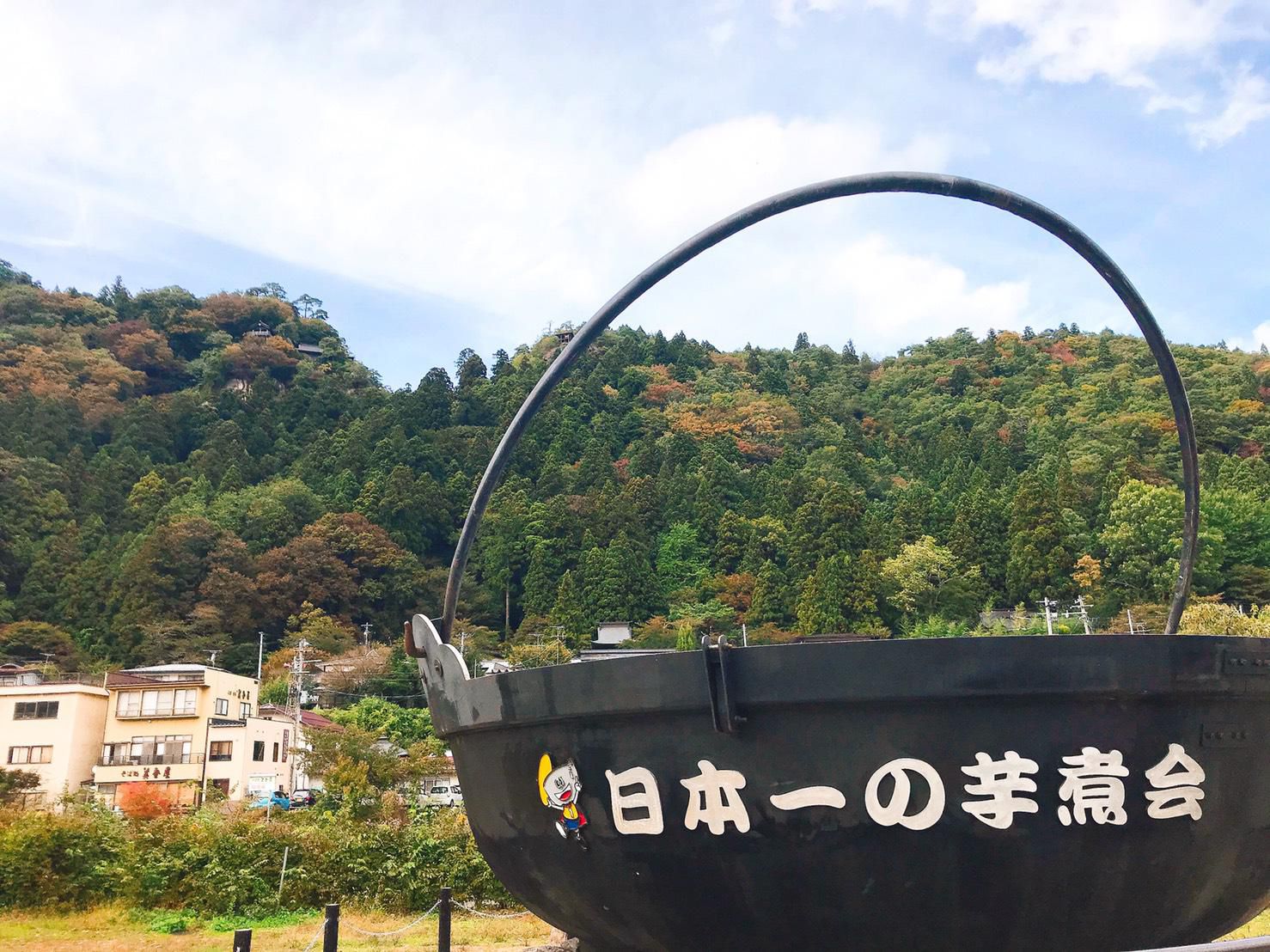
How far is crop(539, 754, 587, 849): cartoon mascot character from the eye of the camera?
373 cm

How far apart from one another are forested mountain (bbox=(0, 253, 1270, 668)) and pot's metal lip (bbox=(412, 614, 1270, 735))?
5407 cm

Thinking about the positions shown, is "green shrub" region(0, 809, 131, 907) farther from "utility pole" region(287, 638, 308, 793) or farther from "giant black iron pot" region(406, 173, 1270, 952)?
"utility pole" region(287, 638, 308, 793)

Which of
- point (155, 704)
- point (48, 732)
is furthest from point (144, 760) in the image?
point (48, 732)

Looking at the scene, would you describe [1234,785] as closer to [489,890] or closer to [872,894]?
[872,894]

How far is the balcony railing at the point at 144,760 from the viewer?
39344 millimetres

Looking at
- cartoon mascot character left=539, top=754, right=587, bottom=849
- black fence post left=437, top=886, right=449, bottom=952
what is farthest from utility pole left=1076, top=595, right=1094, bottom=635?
cartoon mascot character left=539, top=754, right=587, bottom=849

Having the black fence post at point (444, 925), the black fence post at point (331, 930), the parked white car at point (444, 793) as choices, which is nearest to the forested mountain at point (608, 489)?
the parked white car at point (444, 793)

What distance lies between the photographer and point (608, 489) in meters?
76.9

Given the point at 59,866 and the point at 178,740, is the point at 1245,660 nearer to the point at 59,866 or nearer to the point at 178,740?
the point at 59,866

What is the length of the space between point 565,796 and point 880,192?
10.1 ft

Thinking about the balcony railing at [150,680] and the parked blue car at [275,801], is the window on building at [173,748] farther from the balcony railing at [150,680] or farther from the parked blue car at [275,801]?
the parked blue car at [275,801]

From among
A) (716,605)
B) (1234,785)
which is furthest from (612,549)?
(1234,785)

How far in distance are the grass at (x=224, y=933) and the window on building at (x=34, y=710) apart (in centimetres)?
2560

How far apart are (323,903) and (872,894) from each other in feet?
49.3
